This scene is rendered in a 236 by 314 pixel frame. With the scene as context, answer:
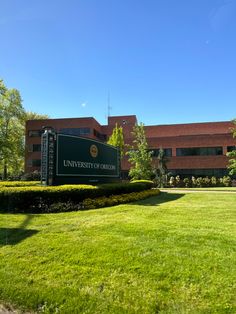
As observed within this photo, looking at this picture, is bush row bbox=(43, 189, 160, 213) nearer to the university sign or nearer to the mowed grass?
the university sign

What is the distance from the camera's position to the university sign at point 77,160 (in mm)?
13836

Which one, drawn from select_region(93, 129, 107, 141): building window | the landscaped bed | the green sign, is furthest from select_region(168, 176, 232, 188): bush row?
the landscaped bed

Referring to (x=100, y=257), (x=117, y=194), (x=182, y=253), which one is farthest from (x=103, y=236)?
(x=117, y=194)

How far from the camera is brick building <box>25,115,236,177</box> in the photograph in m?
43.4

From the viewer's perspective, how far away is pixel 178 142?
45.1 meters

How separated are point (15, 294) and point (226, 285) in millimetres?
2924

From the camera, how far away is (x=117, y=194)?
14516 millimetres

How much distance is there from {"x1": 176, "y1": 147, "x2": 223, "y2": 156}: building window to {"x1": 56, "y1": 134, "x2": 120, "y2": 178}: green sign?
26705 mm

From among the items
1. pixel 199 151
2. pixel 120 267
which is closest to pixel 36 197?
pixel 120 267

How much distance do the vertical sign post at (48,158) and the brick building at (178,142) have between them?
2417 centimetres

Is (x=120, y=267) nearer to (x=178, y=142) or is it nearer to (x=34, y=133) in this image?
(x=178, y=142)

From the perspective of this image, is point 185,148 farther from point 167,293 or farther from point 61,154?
point 167,293

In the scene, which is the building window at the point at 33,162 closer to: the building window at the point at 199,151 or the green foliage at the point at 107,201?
the building window at the point at 199,151

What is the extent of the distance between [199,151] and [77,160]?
31767 mm
